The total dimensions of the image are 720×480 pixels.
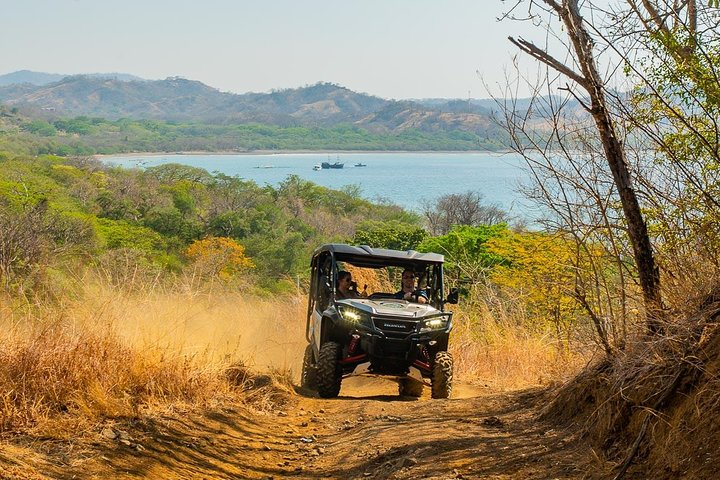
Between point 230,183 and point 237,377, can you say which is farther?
point 230,183

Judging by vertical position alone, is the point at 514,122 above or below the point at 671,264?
above

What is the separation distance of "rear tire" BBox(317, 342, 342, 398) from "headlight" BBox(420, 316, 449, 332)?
3.63 feet

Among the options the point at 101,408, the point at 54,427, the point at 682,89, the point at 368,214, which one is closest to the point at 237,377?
the point at 101,408

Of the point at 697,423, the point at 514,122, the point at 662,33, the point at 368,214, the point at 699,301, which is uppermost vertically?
the point at 662,33

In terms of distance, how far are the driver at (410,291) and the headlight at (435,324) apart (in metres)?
0.77

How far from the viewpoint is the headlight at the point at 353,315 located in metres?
10.8

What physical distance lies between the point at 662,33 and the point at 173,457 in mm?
5313

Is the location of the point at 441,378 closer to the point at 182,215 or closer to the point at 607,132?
the point at 607,132

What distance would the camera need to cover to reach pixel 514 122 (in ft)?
25.7

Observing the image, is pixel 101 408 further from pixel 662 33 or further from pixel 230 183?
pixel 230 183

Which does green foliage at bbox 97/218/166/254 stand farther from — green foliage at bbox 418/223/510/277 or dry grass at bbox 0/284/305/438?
dry grass at bbox 0/284/305/438

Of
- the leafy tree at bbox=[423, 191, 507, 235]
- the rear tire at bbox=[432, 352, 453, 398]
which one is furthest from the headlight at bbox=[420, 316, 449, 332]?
the leafy tree at bbox=[423, 191, 507, 235]

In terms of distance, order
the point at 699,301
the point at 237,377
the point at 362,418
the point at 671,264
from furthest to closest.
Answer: the point at 237,377 → the point at 362,418 → the point at 671,264 → the point at 699,301

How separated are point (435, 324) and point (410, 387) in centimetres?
124
